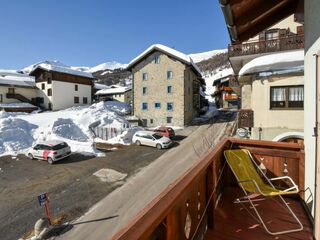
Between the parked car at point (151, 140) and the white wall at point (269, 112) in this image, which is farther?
the parked car at point (151, 140)

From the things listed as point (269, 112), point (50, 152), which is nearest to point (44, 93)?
point (50, 152)

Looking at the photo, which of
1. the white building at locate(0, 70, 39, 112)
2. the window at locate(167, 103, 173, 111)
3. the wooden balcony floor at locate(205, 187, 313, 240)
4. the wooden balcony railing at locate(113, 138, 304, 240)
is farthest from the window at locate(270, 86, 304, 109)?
the white building at locate(0, 70, 39, 112)

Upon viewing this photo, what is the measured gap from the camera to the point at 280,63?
9969 mm

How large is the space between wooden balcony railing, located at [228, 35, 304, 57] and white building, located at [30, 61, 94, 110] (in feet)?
104

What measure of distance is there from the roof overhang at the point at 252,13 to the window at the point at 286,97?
5.78 meters

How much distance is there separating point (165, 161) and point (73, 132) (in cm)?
1166

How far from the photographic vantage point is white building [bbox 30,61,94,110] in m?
37.5

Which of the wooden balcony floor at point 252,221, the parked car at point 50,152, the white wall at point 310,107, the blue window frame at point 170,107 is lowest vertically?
the parked car at point 50,152

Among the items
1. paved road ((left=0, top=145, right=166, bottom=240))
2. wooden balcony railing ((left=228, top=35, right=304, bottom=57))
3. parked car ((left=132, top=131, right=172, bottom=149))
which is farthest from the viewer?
parked car ((left=132, top=131, right=172, bottom=149))

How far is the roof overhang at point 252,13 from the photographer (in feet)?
11.4

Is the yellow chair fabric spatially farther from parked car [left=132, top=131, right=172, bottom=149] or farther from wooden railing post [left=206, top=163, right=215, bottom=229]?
parked car [left=132, top=131, right=172, bottom=149]

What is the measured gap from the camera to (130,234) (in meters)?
1.19

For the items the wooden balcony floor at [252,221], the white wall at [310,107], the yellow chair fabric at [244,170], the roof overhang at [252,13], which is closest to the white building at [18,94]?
the roof overhang at [252,13]

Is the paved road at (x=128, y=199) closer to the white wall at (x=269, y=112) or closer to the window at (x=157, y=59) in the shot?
the white wall at (x=269, y=112)
